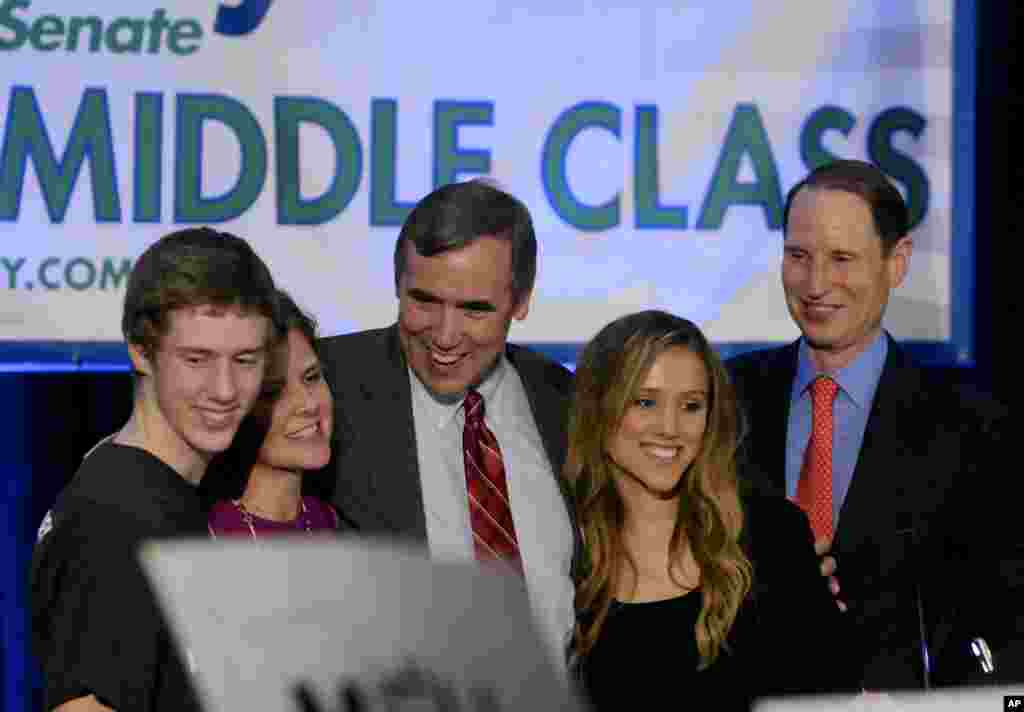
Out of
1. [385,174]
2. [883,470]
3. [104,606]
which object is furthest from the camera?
[385,174]

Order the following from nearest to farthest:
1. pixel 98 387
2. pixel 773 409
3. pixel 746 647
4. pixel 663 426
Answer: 1. pixel 746 647
2. pixel 663 426
3. pixel 773 409
4. pixel 98 387

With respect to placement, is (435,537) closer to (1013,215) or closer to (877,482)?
(877,482)

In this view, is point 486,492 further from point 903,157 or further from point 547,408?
point 903,157

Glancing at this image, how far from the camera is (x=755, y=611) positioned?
8.50 feet

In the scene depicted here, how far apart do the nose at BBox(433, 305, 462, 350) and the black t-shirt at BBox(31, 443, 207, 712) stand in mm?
749

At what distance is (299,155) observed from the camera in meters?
3.93

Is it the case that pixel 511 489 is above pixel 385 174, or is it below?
below

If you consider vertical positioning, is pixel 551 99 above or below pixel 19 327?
above

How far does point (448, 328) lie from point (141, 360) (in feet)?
2.03

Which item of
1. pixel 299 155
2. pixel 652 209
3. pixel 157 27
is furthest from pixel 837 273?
pixel 157 27

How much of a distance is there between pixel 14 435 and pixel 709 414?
6.47ft

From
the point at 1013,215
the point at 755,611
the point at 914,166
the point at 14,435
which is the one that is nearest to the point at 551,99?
the point at 914,166

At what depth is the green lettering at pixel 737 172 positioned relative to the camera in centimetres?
405

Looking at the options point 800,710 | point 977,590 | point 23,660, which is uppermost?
point 800,710
